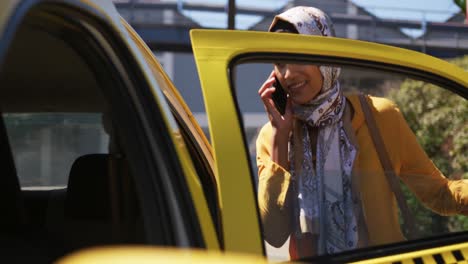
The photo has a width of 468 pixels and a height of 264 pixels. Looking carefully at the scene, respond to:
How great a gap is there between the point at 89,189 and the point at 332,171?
0.70 m

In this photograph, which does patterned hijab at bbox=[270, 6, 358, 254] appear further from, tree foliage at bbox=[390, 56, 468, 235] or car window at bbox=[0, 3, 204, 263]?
tree foliage at bbox=[390, 56, 468, 235]

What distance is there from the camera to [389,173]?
2.70 m

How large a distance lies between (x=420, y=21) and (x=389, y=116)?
18.4 m

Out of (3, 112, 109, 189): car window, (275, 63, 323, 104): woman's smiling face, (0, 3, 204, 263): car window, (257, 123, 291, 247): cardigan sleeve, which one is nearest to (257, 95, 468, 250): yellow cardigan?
(257, 123, 291, 247): cardigan sleeve

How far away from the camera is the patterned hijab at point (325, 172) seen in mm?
2467

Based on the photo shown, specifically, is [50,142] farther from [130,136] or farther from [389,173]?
[389,173]

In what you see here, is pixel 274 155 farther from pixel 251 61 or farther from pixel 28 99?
pixel 28 99

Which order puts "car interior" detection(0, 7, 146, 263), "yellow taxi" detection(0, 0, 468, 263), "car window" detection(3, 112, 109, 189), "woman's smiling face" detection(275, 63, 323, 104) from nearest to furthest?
"yellow taxi" detection(0, 0, 468, 263)
"car interior" detection(0, 7, 146, 263)
"woman's smiling face" detection(275, 63, 323, 104)
"car window" detection(3, 112, 109, 189)

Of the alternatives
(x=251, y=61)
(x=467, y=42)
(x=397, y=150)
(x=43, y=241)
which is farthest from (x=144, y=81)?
(x=467, y=42)


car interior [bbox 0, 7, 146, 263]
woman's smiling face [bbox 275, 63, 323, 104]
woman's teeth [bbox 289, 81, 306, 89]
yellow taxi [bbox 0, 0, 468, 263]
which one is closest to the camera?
yellow taxi [bbox 0, 0, 468, 263]

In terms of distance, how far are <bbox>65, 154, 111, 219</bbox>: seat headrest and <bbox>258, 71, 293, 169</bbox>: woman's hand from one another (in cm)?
50

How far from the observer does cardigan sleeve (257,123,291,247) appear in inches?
92.9

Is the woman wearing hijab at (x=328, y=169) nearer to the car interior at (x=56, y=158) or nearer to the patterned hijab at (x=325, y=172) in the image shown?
the patterned hijab at (x=325, y=172)

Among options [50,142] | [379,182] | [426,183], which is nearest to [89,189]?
[50,142]
